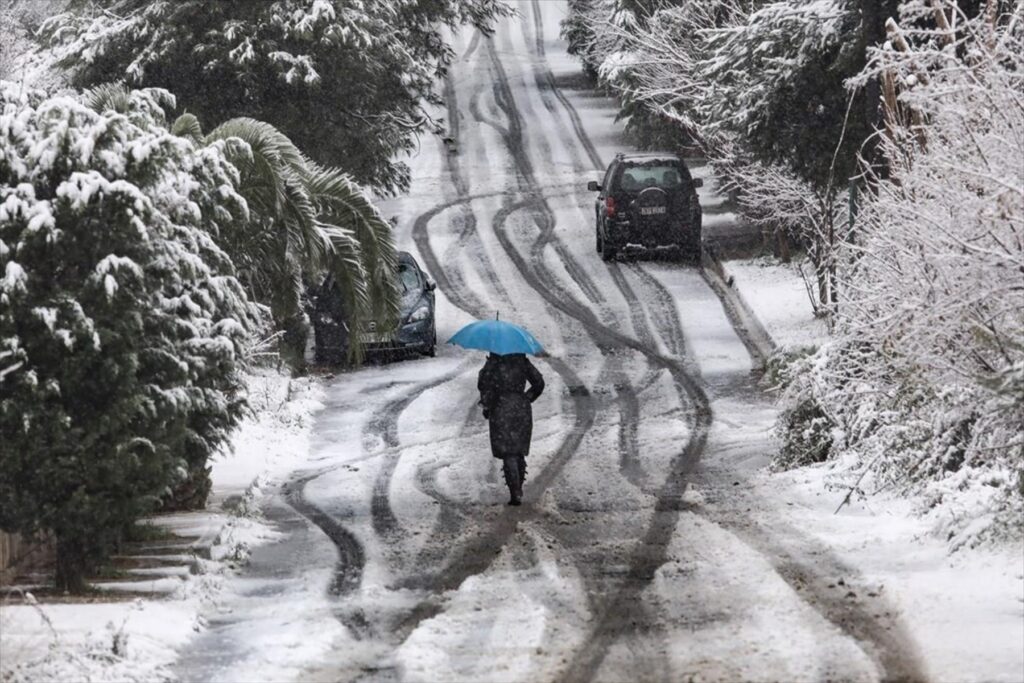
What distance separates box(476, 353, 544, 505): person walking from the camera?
13.7 meters

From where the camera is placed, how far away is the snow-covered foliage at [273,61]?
22641mm

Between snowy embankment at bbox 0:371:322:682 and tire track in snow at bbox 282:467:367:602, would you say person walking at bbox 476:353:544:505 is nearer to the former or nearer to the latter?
tire track in snow at bbox 282:467:367:602

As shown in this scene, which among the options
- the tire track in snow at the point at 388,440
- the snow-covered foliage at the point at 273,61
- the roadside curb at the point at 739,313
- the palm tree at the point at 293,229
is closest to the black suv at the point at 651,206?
the roadside curb at the point at 739,313

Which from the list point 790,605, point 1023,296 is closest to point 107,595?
point 790,605

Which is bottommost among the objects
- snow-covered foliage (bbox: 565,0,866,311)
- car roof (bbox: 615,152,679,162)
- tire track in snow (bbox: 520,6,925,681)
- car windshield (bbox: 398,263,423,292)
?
tire track in snow (bbox: 520,6,925,681)

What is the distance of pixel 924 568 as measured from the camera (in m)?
10.5

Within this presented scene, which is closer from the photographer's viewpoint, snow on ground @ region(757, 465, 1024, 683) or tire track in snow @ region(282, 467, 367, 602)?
snow on ground @ region(757, 465, 1024, 683)

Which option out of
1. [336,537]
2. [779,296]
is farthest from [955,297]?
[779,296]

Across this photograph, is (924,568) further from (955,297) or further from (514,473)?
(514,473)

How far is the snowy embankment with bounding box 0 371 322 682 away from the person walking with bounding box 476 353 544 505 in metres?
2.18

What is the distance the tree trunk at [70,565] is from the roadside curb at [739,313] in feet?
39.4

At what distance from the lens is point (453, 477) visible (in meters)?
15.2

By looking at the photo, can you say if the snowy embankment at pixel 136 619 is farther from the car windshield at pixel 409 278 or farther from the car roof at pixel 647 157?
the car roof at pixel 647 157

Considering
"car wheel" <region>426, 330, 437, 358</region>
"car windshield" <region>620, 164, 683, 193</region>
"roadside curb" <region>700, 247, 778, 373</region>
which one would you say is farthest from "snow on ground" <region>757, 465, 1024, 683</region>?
"car windshield" <region>620, 164, 683, 193</region>
